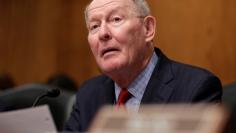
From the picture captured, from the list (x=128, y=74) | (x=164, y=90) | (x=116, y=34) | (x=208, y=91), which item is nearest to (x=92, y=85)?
(x=128, y=74)

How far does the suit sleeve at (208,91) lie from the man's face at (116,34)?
382mm

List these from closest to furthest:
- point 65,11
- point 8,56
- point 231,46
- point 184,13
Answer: point 231,46, point 184,13, point 65,11, point 8,56

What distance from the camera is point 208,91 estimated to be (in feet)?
6.56

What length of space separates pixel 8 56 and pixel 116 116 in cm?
599

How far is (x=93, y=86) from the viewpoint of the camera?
2.46 meters

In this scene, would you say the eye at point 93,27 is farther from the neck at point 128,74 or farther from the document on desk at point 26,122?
the document on desk at point 26,122

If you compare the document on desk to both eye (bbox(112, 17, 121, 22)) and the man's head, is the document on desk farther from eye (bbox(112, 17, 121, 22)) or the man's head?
eye (bbox(112, 17, 121, 22))

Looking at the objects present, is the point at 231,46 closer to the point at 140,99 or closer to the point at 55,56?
the point at 140,99

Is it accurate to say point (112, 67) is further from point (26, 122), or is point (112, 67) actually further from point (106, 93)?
point (26, 122)

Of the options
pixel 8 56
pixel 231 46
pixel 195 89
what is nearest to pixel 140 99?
pixel 195 89

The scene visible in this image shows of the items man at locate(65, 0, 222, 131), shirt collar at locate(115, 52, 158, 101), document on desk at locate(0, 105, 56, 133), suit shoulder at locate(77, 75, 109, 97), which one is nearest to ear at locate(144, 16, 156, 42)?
man at locate(65, 0, 222, 131)

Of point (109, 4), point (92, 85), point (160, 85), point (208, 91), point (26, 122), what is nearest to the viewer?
point (26, 122)

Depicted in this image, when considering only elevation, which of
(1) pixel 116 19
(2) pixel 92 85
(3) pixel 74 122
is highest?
(1) pixel 116 19

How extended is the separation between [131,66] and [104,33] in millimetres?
210
